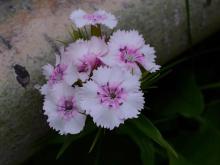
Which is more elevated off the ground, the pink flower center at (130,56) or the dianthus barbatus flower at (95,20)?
the dianthus barbatus flower at (95,20)

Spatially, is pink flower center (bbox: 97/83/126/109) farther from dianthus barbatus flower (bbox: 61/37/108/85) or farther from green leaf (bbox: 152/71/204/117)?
green leaf (bbox: 152/71/204/117)

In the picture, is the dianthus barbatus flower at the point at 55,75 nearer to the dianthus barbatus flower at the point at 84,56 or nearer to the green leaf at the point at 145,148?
the dianthus barbatus flower at the point at 84,56

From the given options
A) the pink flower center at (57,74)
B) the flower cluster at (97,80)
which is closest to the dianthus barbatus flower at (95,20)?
the flower cluster at (97,80)

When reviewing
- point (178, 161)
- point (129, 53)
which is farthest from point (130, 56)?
point (178, 161)

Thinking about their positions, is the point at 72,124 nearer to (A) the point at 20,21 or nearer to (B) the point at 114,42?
(B) the point at 114,42

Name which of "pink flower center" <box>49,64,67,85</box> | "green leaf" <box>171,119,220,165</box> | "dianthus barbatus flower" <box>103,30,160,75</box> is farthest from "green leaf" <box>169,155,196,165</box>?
"pink flower center" <box>49,64,67,85</box>

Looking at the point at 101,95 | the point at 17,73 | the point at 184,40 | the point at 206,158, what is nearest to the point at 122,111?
the point at 101,95

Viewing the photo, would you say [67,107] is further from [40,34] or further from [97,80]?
[40,34]
